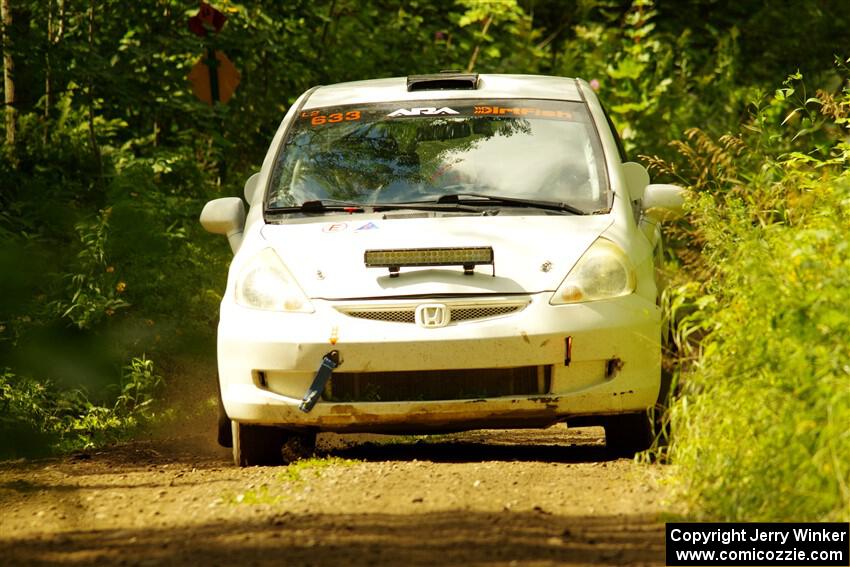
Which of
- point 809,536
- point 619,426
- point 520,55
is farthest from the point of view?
point 520,55

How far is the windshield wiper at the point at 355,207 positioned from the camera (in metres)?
6.89

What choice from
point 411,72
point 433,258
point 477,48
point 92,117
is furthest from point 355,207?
point 477,48

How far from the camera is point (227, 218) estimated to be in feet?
24.0

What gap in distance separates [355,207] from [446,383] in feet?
3.76

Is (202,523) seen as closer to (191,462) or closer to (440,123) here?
(191,462)

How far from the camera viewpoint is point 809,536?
4.37m

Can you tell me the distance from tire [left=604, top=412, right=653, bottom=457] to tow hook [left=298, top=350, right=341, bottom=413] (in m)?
1.31

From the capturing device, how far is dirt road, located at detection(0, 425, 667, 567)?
4621mm

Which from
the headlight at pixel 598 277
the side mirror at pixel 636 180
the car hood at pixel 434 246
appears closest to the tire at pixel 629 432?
the headlight at pixel 598 277

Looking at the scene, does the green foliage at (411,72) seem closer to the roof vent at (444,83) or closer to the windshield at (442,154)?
the windshield at (442,154)

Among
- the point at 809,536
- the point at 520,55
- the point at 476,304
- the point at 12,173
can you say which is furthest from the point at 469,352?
the point at 520,55

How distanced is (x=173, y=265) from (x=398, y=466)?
16.7 ft

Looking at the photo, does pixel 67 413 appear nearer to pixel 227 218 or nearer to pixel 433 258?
pixel 227 218

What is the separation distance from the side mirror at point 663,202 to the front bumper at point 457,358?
661 mm
